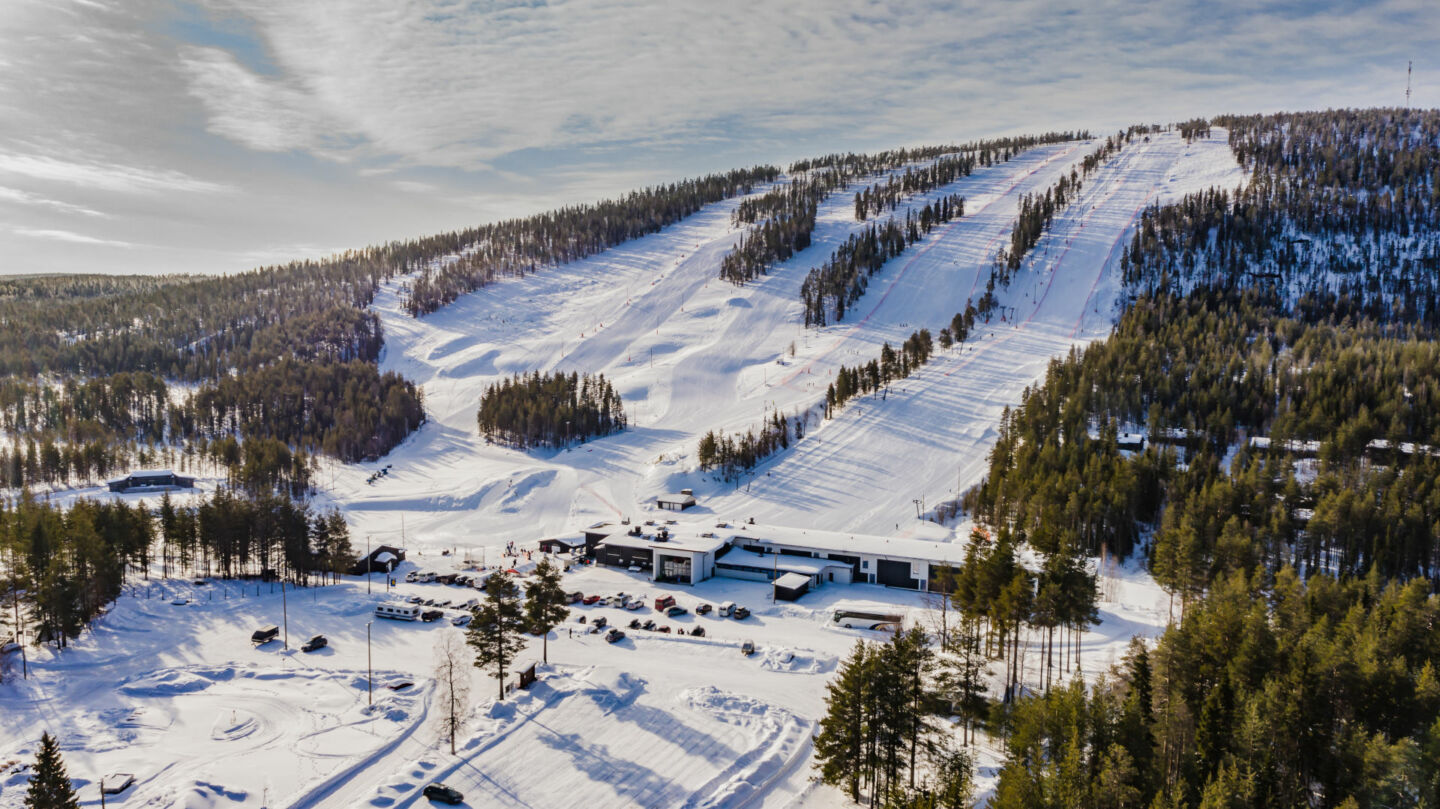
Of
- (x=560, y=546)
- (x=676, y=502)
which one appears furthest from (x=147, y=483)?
(x=676, y=502)

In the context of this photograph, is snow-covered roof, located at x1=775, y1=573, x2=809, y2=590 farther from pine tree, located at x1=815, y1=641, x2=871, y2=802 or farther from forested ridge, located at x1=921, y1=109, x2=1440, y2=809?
pine tree, located at x1=815, y1=641, x2=871, y2=802

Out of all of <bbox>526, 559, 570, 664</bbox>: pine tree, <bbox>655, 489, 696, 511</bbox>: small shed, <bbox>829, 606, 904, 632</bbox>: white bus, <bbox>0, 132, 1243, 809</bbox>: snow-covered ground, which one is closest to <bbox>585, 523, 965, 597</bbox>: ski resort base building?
<bbox>0, 132, 1243, 809</bbox>: snow-covered ground

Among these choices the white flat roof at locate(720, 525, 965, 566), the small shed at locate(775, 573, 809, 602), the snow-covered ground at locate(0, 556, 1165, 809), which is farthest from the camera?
the white flat roof at locate(720, 525, 965, 566)

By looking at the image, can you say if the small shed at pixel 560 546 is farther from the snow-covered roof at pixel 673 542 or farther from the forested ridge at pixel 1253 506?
the forested ridge at pixel 1253 506

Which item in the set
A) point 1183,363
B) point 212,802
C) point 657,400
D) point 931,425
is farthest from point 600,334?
point 212,802

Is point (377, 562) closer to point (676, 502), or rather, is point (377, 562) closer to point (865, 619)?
point (676, 502)

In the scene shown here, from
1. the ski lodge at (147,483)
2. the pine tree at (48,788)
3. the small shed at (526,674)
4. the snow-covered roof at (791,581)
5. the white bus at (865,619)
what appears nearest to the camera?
the pine tree at (48,788)

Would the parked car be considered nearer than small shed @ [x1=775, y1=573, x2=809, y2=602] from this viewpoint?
Yes

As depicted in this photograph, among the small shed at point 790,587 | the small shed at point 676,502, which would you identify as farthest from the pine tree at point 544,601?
the small shed at point 676,502
